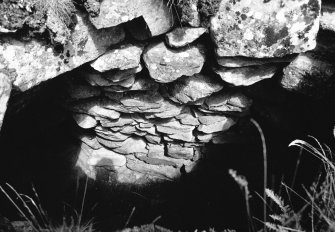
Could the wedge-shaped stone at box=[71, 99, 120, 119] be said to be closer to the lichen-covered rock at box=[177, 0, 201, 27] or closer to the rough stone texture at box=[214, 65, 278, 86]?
the rough stone texture at box=[214, 65, 278, 86]

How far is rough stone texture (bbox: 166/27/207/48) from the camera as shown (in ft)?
9.28

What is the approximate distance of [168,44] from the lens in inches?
121

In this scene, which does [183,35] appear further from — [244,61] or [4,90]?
[4,90]

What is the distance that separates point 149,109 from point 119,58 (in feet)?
4.30

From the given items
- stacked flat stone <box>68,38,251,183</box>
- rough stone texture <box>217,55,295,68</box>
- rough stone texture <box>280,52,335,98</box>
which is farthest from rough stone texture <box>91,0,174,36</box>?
rough stone texture <box>280,52,335,98</box>

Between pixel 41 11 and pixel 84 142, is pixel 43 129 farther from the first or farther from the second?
pixel 41 11

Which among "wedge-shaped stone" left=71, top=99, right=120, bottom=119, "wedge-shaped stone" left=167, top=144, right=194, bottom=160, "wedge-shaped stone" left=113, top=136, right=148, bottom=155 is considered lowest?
"wedge-shaped stone" left=167, top=144, right=194, bottom=160

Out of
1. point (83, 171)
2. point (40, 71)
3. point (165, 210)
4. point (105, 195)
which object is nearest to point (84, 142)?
point (83, 171)

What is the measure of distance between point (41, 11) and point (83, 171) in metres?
3.75

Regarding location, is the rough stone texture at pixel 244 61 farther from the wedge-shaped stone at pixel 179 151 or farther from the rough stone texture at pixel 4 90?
the wedge-shaped stone at pixel 179 151

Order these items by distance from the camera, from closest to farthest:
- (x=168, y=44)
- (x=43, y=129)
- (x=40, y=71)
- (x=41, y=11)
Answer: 1. (x=41, y=11)
2. (x=40, y=71)
3. (x=168, y=44)
4. (x=43, y=129)

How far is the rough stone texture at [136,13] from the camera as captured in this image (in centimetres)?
258

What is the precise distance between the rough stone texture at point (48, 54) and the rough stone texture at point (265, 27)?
1.06 m

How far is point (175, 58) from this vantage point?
315cm
